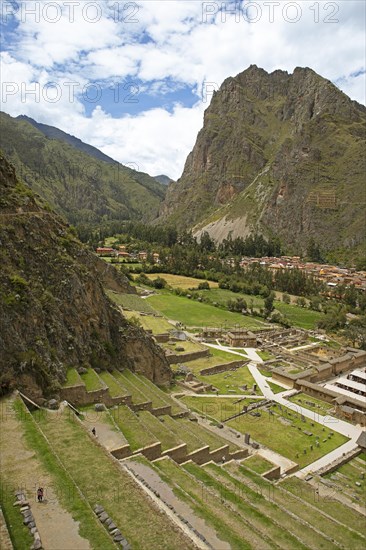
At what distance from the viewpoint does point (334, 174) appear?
654 ft

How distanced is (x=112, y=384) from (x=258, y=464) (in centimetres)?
1165

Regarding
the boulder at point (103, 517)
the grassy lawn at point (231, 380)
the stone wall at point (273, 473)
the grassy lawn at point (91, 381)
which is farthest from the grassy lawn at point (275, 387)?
the boulder at point (103, 517)

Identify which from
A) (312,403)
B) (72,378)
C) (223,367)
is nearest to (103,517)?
(72,378)

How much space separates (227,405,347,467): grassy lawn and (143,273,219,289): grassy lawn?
70.0 metres

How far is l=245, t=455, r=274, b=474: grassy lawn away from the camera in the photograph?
1118 inches

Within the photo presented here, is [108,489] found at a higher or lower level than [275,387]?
higher

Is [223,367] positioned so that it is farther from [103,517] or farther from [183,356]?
[103,517]

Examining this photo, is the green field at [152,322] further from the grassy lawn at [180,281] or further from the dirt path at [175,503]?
the dirt path at [175,503]

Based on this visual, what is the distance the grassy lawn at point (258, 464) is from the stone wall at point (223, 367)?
70.8ft

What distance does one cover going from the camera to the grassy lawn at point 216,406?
39.1 metres

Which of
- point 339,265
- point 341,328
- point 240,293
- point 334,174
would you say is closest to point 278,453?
point 341,328

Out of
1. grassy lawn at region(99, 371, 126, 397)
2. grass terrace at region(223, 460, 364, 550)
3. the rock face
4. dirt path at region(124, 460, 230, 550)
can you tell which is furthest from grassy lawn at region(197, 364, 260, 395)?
dirt path at region(124, 460, 230, 550)

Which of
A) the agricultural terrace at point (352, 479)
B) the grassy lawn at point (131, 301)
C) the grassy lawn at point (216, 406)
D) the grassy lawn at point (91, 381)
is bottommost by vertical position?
the agricultural terrace at point (352, 479)

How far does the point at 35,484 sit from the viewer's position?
16969mm
